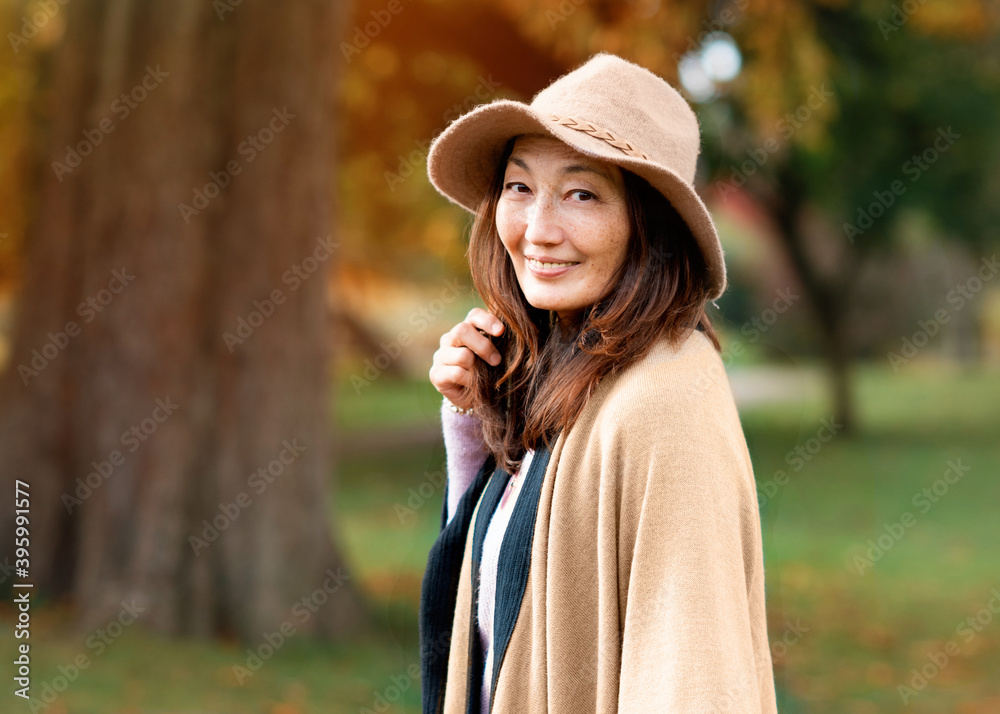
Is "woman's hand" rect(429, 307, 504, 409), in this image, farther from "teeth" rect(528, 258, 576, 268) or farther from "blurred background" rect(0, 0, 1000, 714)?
"blurred background" rect(0, 0, 1000, 714)

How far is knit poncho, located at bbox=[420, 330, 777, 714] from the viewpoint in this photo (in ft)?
4.39

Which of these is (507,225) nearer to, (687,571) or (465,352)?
(465,352)

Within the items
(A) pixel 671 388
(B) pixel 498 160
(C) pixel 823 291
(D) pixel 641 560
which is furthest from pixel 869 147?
(D) pixel 641 560

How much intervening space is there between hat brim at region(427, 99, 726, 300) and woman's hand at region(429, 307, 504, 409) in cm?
26

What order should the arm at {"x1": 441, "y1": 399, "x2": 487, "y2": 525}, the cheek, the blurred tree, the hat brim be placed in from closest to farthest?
1. the hat brim
2. the cheek
3. the arm at {"x1": 441, "y1": 399, "x2": 487, "y2": 525}
4. the blurred tree

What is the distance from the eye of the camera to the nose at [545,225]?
5.24ft

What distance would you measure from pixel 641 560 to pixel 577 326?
462mm

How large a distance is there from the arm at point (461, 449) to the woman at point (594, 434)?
2.5 inches

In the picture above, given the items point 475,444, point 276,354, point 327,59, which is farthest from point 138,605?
point 475,444

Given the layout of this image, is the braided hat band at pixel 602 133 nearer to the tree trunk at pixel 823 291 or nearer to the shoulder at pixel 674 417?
the shoulder at pixel 674 417

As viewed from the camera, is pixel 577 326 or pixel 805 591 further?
pixel 805 591

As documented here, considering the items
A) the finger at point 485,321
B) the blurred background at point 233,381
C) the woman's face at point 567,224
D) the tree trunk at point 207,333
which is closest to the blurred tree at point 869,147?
the blurred background at point 233,381

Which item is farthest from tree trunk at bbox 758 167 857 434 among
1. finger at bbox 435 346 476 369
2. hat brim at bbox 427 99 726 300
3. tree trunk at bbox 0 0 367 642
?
finger at bbox 435 346 476 369

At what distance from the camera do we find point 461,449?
1939 mm
